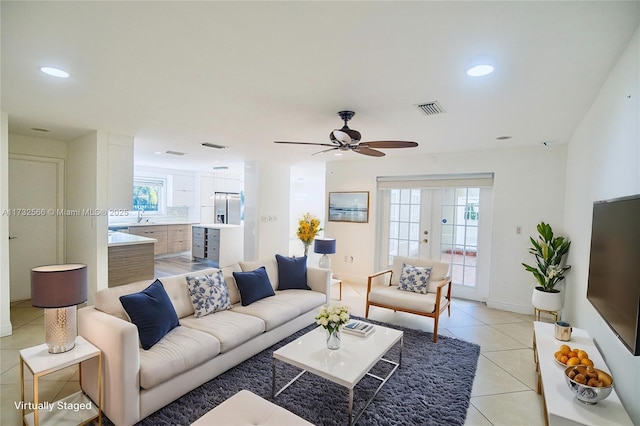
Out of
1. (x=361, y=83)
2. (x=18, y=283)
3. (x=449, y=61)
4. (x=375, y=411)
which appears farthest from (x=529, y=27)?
(x=18, y=283)

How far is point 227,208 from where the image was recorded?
347 inches

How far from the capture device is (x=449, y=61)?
6.53ft

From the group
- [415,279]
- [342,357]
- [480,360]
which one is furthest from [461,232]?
[342,357]

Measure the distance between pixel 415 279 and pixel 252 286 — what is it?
2.12 m

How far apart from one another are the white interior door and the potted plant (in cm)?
692

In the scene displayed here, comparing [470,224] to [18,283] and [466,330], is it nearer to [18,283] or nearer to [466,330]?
[466,330]

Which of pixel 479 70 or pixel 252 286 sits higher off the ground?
pixel 479 70

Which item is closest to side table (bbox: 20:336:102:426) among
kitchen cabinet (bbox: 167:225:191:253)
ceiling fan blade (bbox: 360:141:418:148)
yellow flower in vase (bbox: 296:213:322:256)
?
ceiling fan blade (bbox: 360:141:418:148)

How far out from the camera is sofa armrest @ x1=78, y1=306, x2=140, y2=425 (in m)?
1.99

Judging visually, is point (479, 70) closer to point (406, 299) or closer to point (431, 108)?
point (431, 108)

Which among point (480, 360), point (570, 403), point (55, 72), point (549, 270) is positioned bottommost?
point (480, 360)

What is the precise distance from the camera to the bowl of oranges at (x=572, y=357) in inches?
78.4

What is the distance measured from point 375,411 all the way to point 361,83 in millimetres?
2476

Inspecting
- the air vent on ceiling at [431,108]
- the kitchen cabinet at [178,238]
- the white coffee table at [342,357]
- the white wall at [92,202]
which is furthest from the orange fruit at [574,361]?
the kitchen cabinet at [178,238]
